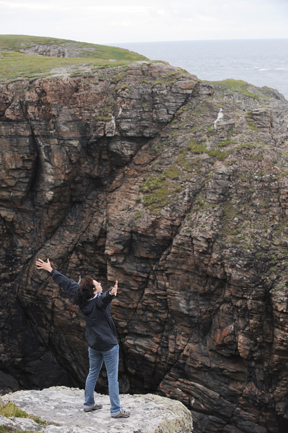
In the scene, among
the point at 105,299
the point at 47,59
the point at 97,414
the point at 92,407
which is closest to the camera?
the point at 105,299

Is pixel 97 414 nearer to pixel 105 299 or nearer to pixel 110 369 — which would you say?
pixel 110 369

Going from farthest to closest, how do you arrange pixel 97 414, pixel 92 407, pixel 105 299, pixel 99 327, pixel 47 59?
pixel 47 59
pixel 92 407
pixel 97 414
pixel 99 327
pixel 105 299

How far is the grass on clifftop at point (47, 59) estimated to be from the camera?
23.2 m

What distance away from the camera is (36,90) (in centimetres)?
2119

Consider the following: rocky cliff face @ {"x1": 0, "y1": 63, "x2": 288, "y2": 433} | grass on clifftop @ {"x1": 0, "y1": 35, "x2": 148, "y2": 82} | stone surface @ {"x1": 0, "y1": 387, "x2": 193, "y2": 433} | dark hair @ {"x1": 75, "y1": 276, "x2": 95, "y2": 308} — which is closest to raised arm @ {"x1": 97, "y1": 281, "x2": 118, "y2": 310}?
dark hair @ {"x1": 75, "y1": 276, "x2": 95, "y2": 308}

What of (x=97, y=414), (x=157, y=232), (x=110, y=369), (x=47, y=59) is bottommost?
(x=97, y=414)

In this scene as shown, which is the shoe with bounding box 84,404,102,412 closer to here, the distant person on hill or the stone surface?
the stone surface

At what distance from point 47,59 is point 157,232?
16.0m

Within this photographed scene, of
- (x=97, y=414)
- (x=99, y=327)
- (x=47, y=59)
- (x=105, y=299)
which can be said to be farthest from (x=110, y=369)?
(x=47, y=59)

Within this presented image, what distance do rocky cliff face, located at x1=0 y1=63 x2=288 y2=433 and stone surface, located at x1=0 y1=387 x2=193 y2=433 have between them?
7927 mm

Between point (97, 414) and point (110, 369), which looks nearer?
point (110, 369)

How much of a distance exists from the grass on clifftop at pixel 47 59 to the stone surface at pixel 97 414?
18.2 meters

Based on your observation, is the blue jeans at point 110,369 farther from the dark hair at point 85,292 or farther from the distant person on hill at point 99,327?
the dark hair at point 85,292

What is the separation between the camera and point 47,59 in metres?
26.7
